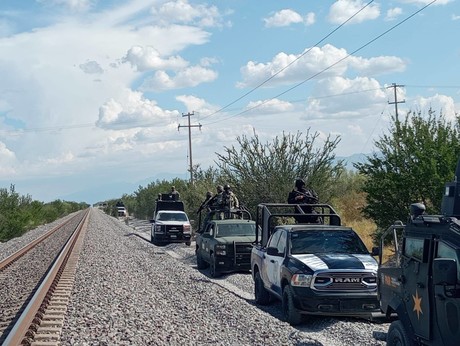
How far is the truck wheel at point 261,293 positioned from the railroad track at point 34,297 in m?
3.88

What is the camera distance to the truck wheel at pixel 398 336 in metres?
7.32

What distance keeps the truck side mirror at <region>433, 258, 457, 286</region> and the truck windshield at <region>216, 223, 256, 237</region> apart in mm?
13531

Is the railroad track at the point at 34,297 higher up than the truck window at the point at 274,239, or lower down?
lower down

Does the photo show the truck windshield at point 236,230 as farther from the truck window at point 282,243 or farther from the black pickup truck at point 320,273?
the truck window at point 282,243

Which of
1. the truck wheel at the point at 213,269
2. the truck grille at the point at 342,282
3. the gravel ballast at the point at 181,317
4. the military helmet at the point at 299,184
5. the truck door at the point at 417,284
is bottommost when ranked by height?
the gravel ballast at the point at 181,317

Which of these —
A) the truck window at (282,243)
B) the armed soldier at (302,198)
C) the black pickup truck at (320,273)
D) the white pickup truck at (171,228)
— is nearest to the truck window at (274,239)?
the black pickup truck at (320,273)

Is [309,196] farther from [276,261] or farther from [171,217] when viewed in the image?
[171,217]

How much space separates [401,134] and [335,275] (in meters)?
10.1

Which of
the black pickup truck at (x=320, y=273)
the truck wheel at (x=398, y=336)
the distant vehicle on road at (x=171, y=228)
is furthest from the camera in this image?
the distant vehicle on road at (x=171, y=228)

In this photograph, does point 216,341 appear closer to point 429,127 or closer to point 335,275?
point 335,275

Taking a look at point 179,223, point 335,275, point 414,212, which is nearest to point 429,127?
point 335,275

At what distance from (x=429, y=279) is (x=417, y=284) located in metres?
0.31

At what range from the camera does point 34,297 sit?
14031 mm

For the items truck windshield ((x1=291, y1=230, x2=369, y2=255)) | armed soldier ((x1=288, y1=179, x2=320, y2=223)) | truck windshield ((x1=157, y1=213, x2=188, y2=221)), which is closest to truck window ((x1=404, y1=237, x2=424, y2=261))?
truck windshield ((x1=291, y1=230, x2=369, y2=255))
